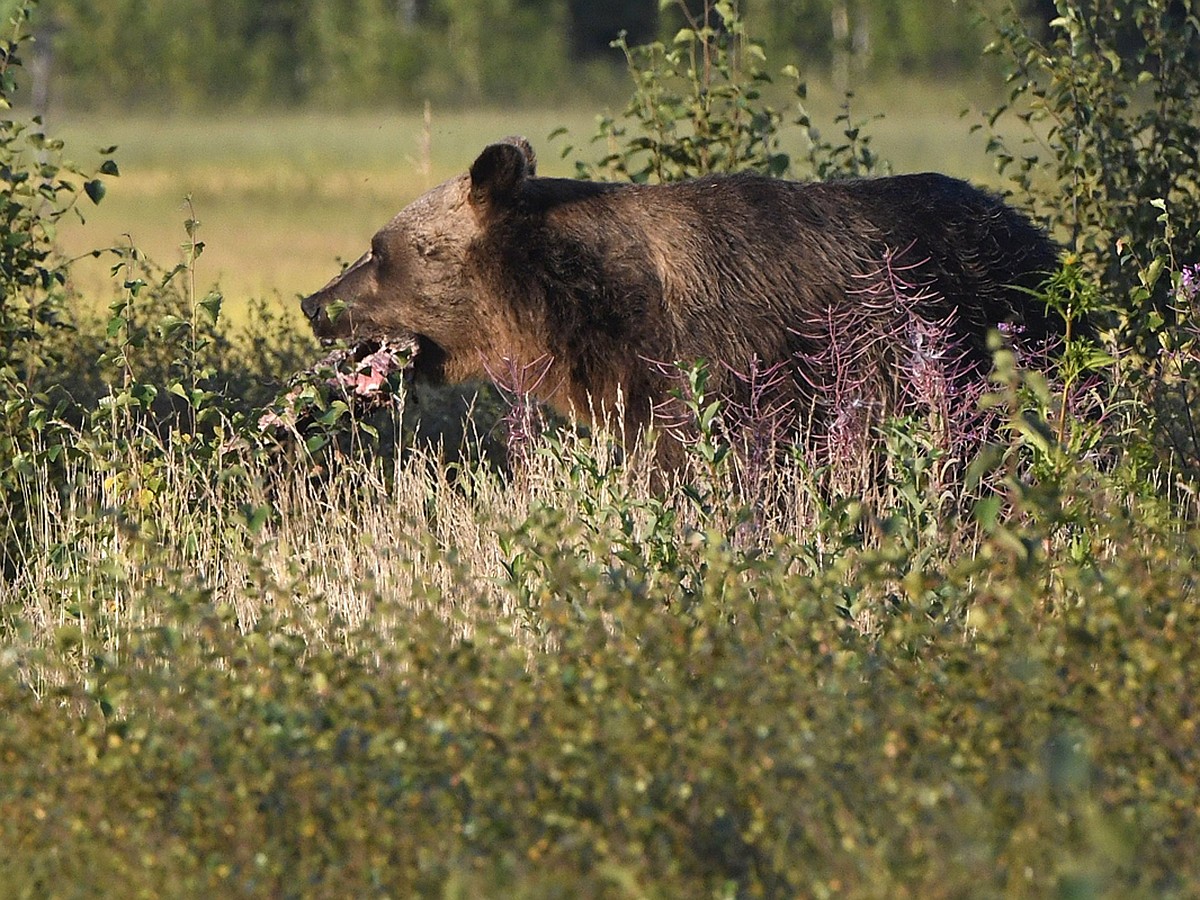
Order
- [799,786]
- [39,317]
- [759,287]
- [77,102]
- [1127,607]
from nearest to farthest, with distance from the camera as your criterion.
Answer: [799,786], [1127,607], [759,287], [39,317], [77,102]

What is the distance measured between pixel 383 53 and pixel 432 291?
54690 millimetres

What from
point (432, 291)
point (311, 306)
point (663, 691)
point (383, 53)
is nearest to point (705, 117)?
point (432, 291)

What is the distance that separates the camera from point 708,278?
8008 millimetres

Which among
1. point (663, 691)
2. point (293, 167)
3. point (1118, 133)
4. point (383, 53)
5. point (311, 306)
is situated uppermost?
point (1118, 133)

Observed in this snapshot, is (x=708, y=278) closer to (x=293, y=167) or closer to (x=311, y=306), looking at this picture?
(x=311, y=306)

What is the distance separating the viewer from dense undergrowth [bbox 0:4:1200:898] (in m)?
4.21

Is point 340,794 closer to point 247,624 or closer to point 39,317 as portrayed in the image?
point 247,624

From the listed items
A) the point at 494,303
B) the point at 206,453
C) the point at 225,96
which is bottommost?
the point at 225,96

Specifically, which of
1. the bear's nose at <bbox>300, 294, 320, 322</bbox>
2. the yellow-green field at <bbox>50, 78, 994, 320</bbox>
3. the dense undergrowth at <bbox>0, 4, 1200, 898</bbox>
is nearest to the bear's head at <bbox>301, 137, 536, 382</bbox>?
the bear's nose at <bbox>300, 294, 320, 322</bbox>

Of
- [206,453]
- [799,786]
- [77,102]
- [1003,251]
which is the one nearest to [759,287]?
[1003,251]

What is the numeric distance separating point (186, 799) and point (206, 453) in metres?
3.85

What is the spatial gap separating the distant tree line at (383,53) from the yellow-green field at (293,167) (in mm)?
1074

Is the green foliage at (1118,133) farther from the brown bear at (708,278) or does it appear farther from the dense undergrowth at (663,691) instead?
the dense undergrowth at (663,691)

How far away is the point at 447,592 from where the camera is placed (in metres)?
7.08
